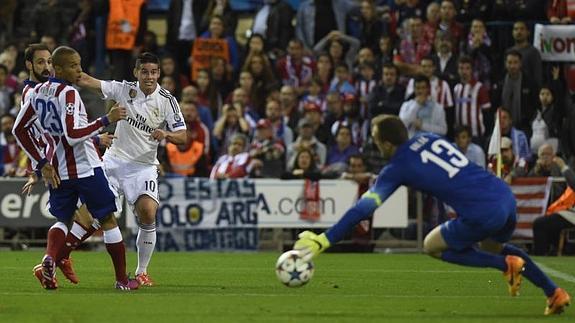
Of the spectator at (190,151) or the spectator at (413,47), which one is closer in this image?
the spectator at (190,151)

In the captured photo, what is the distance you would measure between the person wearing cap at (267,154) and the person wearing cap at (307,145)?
18cm

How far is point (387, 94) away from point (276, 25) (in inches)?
134

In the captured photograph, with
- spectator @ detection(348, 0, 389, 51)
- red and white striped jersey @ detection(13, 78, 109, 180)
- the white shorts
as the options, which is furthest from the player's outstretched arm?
spectator @ detection(348, 0, 389, 51)

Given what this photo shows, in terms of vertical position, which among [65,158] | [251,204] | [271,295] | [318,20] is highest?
[318,20]

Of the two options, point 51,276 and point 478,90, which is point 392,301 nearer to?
point 51,276

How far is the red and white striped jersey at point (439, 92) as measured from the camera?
73.3 feet

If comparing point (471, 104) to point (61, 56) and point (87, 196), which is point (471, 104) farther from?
point (61, 56)

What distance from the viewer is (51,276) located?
1284 centimetres

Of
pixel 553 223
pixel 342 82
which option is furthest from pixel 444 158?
pixel 342 82

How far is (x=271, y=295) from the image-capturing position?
12.7m

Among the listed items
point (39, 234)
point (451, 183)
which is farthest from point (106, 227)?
point (39, 234)

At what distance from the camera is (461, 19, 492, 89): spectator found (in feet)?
76.6

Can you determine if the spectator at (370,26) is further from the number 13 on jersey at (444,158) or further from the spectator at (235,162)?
the number 13 on jersey at (444,158)

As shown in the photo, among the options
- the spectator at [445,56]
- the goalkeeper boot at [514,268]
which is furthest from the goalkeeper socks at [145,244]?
the spectator at [445,56]
